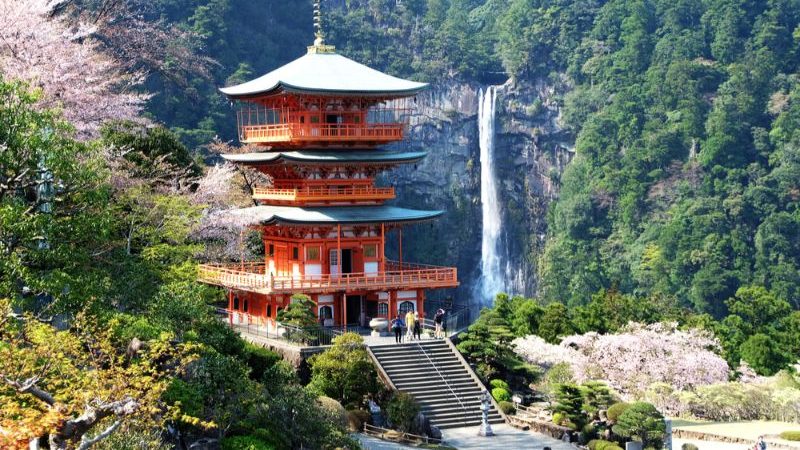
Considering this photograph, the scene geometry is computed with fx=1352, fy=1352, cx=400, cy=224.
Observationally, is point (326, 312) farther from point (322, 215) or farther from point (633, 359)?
point (633, 359)

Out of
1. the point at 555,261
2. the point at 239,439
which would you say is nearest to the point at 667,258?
the point at 555,261

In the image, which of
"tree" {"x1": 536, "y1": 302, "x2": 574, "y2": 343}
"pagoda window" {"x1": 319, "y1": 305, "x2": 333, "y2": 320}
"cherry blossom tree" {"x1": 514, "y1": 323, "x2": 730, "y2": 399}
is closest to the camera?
"pagoda window" {"x1": 319, "y1": 305, "x2": 333, "y2": 320}

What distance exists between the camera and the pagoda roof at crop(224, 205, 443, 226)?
4072 cm

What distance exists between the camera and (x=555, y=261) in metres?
96.1

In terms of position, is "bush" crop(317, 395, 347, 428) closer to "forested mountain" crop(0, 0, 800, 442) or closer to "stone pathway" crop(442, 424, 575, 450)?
"forested mountain" crop(0, 0, 800, 442)

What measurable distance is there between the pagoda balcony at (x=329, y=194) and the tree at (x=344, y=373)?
23.0 ft

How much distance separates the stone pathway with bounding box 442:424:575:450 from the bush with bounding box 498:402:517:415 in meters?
1.08

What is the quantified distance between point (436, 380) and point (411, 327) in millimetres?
2667

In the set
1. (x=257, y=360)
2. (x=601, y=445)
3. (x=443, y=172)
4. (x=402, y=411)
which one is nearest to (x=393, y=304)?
(x=402, y=411)

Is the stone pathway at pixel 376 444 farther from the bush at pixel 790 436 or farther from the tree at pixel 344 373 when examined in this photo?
the bush at pixel 790 436

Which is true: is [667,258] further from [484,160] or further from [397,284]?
[397,284]

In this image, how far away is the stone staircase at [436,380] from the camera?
3541 cm

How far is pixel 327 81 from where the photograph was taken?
4212cm

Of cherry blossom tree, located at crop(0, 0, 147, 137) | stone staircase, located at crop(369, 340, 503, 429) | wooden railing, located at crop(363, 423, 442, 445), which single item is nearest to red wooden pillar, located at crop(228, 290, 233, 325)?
stone staircase, located at crop(369, 340, 503, 429)
